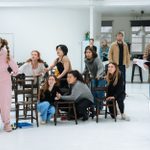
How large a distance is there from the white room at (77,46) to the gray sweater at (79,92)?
1.33 feet

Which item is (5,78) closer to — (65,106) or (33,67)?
(65,106)

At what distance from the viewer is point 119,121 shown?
20.2 feet

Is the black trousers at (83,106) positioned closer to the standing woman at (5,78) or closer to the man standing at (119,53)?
the standing woman at (5,78)

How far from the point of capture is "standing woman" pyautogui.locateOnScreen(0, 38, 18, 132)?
531cm

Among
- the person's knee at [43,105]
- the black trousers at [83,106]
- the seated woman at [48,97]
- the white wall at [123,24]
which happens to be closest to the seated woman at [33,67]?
the seated woman at [48,97]

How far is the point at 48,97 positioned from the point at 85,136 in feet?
4.05

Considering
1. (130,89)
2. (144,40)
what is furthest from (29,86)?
(144,40)

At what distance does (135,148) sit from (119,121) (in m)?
1.68

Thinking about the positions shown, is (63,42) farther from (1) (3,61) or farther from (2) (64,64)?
(1) (3,61)

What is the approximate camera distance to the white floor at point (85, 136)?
A: 457 centimetres

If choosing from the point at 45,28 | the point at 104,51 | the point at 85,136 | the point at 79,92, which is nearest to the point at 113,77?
the point at 79,92

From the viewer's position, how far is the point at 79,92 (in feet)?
20.0

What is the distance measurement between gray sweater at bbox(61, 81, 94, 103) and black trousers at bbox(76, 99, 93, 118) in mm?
54

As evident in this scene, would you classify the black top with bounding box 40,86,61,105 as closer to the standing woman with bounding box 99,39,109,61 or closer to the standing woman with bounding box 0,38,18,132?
the standing woman with bounding box 0,38,18,132
